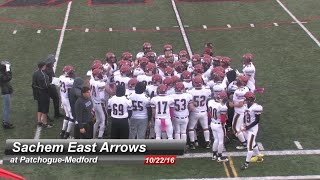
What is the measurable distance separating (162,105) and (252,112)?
1.81 m

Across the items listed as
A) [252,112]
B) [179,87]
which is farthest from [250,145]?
[179,87]

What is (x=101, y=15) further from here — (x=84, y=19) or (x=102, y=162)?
(x=102, y=162)

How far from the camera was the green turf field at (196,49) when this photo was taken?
418 inches

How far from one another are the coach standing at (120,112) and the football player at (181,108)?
0.97 meters

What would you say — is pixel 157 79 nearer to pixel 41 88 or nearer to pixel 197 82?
pixel 197 82

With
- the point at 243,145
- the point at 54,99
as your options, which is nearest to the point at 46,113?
the point at 54,99

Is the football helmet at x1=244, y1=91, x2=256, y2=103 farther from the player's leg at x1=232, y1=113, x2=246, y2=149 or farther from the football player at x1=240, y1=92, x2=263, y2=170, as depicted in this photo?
the player's leg at x1=232, y1=113, x2=246, y2=149

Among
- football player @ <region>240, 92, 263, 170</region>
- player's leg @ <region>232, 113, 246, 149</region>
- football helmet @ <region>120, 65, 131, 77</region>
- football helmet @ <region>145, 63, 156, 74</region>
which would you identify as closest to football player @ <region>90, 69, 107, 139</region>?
Answer: football helmet @ <region>120, 65, 131, 77</region>

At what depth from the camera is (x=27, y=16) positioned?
64.4 feet

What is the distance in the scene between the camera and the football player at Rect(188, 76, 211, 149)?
11180 millimetres

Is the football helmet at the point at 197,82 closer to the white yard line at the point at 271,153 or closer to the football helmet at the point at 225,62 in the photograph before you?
the football helmet at the point at 225,62

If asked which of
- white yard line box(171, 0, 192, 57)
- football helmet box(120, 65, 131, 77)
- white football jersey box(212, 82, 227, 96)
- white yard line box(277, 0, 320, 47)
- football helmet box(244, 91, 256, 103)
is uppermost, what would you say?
football helmet box(244, 91, 256, 103)

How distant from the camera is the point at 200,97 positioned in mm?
11188

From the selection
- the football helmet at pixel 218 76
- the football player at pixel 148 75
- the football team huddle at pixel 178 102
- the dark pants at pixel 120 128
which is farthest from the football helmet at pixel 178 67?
the dark pants at pixel 120 128
